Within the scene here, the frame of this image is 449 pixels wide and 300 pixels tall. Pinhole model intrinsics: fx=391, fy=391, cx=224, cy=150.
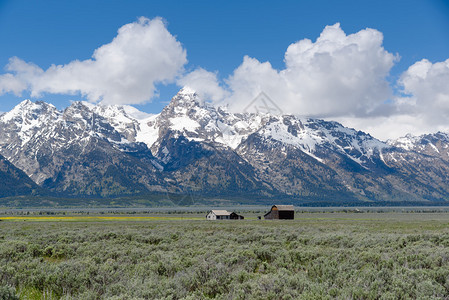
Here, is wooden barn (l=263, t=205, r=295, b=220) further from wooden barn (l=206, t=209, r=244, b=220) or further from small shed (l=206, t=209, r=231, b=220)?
small shed (l=206, t=209, r=231, b=220)

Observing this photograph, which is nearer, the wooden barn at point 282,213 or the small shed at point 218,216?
the wooden barn at point 282,213

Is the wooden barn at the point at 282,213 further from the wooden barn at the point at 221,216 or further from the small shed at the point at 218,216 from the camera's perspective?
the small shed at the point at 218,216

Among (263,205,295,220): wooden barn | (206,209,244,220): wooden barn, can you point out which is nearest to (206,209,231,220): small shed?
(206,209,244,220): wooden barn

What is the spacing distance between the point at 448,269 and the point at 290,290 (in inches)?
317

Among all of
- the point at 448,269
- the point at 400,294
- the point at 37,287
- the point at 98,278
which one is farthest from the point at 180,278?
the point at 448,269

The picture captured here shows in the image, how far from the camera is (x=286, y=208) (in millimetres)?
107250

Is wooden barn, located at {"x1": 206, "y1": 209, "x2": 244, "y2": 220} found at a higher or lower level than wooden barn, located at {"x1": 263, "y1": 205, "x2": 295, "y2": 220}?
lower

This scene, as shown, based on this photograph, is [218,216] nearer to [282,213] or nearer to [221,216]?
[221,216]

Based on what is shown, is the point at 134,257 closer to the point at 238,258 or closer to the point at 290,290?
the point at 238,258

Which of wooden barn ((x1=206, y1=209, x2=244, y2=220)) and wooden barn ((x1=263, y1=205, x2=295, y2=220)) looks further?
wooden barn ((x1=206, y1=209, x2=244, y2=220))

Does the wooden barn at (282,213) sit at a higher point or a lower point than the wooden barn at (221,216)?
higher

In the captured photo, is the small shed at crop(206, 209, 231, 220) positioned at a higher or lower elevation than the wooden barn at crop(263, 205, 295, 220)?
lower

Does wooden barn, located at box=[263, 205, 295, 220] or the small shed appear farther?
the small shed

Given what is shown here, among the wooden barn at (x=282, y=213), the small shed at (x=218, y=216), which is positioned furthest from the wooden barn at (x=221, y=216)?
the wooden barn at (x=282, y=213)
